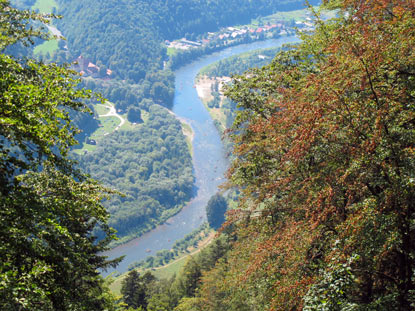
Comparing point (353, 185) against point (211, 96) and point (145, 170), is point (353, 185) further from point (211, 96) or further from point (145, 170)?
point (211, 96)

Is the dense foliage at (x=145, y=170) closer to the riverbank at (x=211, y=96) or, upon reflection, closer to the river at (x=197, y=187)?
the river at (x=197, y=187)

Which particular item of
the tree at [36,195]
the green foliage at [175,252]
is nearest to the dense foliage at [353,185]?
the tree at [36,195]

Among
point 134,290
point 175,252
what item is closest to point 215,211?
point 175,252

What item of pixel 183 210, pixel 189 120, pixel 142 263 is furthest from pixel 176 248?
pixel 189 120

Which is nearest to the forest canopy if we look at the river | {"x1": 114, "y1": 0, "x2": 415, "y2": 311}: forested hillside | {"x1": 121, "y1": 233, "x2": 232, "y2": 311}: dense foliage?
{"x1": 114, "y1": 0, "x2": 415, "y2": 311}: forested hillside

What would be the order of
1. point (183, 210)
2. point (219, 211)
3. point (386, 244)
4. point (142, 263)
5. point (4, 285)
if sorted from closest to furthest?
point (4, 285)
point (386, 244)
point (142, 263)
point (219, 211)
point (183, 210)

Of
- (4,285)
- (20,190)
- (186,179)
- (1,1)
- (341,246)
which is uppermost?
(1,1)

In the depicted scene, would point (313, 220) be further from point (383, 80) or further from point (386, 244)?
point (383, 80)
